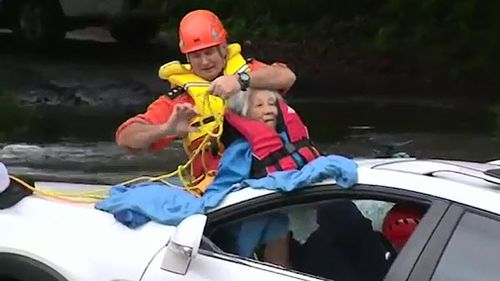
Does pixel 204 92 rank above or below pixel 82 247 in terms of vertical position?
above

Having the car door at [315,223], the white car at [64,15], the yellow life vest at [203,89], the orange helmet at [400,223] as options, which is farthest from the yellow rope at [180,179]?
the white car at [64,15]

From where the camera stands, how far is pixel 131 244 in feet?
14.8

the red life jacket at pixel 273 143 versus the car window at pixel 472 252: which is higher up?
the red life jacket at pixel 273 143

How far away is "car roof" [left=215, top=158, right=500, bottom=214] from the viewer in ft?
13.3

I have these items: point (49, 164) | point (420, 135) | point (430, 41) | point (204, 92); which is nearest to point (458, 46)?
point (430, 41)

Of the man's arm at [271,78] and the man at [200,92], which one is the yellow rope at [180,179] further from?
the man's arm at [271,78]

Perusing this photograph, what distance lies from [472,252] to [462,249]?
0.03 meters

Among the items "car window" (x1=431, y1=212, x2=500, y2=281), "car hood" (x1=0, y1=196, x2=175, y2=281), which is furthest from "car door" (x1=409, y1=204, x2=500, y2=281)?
"car hood" (x1=0, y1=196, x2=175, y2=281)

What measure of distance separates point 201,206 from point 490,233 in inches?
44.7

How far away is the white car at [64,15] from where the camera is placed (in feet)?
55.5

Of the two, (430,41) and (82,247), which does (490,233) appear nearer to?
(82,247)

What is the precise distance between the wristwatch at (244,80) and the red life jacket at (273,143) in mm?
121

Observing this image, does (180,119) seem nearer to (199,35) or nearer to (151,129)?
(151,129)

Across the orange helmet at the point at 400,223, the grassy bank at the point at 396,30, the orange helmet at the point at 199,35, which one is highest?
the grassy bank at the point at 396,30
